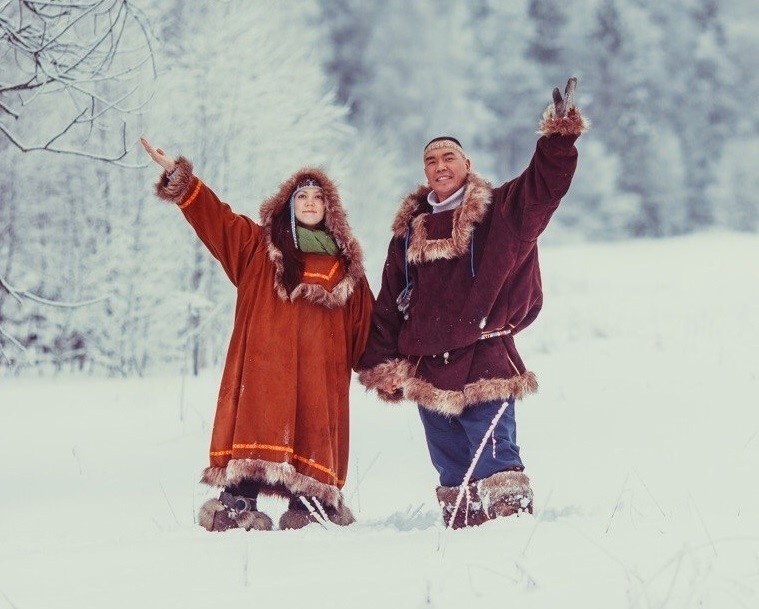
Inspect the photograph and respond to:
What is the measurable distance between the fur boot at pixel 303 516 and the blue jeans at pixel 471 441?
18.9 inches

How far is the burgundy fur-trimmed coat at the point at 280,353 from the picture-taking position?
3494 millimetres

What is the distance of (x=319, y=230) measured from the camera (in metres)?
3.81

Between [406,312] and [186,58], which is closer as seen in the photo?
[406,312]

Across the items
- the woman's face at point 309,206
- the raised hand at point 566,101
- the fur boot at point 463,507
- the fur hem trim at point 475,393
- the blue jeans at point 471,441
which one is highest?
the raised hand at point 566,101

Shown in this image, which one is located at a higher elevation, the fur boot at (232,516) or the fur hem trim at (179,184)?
the fur hem trim at (179,184)

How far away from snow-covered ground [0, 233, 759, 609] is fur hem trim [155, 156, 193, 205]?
1419 mm

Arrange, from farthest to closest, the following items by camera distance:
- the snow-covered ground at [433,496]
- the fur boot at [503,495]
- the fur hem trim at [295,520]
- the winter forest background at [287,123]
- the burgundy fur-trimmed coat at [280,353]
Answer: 1. the winter forest background at [287,123]
2. the burgundy fur-trimmed coat at [280,353]
3. the fur hem trim at [295,520]
4. the fur boot at [503,495]
5. the snow-covered ground at [433,496]

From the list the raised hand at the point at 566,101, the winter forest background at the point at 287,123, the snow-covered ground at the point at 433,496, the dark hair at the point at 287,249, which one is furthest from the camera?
the winter forest background at the point at 287,123

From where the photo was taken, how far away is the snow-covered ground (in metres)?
2.05

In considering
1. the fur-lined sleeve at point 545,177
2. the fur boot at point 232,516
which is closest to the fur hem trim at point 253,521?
the fur boot at point 232,516

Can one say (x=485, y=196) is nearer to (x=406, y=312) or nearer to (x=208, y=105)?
(x=406, y=312)

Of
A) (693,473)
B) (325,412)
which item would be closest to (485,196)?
(325,412)

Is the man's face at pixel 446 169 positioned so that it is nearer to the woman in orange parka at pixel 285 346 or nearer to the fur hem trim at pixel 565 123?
the woman in orange parka at pixel 285 346

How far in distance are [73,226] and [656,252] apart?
15.6 meters
